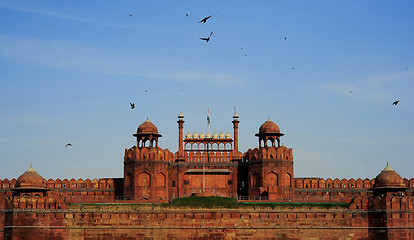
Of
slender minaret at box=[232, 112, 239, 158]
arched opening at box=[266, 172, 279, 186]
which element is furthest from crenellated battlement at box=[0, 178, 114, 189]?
arched opening at box=[266, 172, 279, 186]

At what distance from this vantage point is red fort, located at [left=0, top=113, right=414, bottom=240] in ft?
188

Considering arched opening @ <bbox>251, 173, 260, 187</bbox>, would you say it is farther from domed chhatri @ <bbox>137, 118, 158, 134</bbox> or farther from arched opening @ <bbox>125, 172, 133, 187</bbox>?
arched opening @ <bbox>125, 172, 133, 187</bbox>

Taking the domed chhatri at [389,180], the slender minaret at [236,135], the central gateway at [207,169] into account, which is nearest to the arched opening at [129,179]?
the central gateway at [207,169]

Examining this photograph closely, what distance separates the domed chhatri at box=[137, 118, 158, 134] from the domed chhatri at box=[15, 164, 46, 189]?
1033 centimetres

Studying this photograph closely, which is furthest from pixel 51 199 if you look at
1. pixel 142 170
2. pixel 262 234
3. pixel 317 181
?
pixel 317 181

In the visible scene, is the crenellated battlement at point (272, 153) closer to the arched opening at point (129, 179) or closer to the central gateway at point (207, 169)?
the central gateway at point (207, 169)

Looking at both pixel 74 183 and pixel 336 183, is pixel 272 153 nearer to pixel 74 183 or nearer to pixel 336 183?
pixel 336 183

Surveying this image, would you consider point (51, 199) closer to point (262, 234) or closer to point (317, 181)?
point (262, 234)

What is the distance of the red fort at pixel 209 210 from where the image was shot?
188ft

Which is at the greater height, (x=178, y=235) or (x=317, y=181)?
(x=317, y=181)

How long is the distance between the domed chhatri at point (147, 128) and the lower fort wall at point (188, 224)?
31.0 feet

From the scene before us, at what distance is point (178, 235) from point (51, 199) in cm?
1125

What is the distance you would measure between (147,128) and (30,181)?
1190 centimetres

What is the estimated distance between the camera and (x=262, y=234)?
57.3 metres
